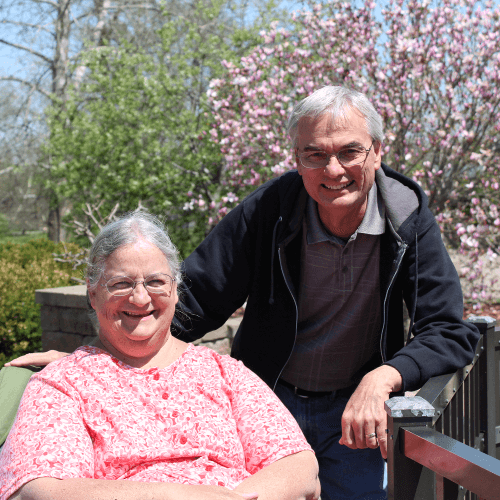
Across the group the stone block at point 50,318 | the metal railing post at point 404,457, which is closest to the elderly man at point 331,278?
the metal railing post at point 404,457

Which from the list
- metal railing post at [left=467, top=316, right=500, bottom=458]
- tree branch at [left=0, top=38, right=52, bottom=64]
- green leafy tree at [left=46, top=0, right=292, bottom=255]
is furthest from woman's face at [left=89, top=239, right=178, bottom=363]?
tree branch at [left=0, top=38, right=52, bottom=64]

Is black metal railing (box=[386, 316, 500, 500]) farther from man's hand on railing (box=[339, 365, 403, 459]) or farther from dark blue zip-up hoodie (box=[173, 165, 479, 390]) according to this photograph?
dark blue zip-up hoodie (box=[173, 165, 479, 390])

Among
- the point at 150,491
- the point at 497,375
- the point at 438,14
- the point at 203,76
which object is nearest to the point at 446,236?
the point at 438,14

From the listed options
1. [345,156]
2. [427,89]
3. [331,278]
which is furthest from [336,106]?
[427,89]

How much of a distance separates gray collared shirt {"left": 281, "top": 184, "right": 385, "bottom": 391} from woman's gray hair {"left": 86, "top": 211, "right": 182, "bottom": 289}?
0.58 meters

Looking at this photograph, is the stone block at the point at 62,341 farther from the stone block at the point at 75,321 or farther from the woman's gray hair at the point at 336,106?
the woman's gray hair at the point at 336,106

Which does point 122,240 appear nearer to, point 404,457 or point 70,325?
point 404,457

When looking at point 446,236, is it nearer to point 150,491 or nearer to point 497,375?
point 497,375

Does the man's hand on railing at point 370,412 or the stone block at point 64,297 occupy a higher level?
the man's hand on railing at point 370,412

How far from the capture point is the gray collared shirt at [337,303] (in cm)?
228

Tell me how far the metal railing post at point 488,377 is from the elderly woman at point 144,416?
3.49 feet

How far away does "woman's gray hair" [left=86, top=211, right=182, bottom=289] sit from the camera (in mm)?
1982

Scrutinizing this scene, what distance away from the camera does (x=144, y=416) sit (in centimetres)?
183

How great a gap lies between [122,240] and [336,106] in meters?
0.91
